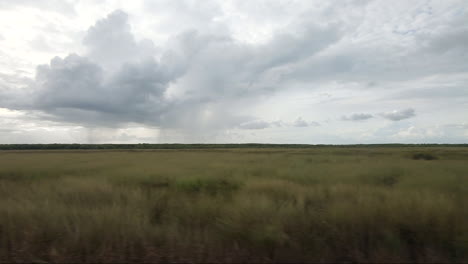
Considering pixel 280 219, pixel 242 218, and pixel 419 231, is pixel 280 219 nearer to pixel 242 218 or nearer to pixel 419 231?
pixel 242 218

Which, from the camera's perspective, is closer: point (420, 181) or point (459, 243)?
point (459, 243)

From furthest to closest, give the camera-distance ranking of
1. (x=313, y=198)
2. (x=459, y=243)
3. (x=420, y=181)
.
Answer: (x=420, y=181), (x=313, y=198), (x=459, y=243)

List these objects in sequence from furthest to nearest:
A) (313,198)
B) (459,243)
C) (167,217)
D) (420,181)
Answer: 1. (420,181)
2. (313,198)
3. (167,217)
4. (459,243)

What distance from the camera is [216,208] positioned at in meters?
6.67

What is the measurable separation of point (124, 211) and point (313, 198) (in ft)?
17.4

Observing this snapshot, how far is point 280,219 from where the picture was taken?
5.58 m

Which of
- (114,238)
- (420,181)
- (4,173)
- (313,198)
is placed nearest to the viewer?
(114,238)

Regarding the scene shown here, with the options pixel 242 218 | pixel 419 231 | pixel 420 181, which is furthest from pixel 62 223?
pixel 420 181

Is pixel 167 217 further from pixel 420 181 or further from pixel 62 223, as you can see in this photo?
pixel 420 181

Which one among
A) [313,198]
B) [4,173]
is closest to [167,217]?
[313,198]

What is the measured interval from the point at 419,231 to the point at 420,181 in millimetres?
6629

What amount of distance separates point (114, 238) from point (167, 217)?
61.3 inches

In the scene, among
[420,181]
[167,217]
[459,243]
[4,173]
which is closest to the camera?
[459,243]

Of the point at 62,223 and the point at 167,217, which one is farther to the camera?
the point at 167,217
